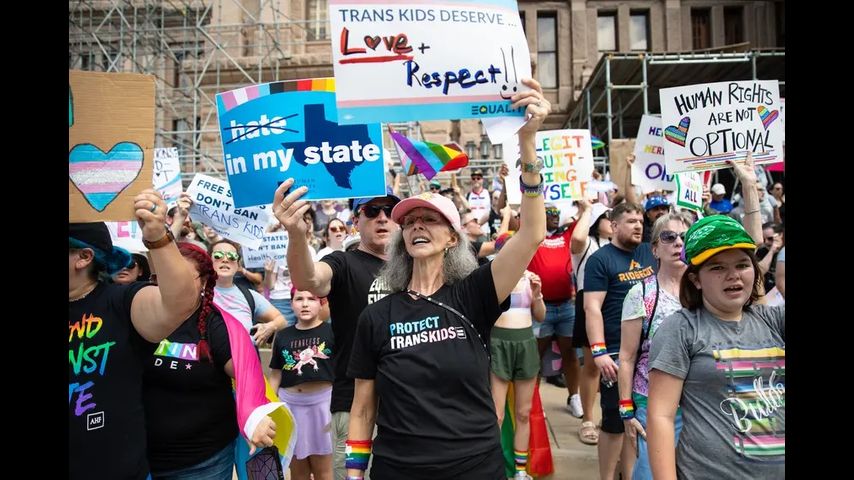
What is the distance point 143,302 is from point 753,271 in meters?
2.23

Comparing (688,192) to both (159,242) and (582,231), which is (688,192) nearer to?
(582,231)

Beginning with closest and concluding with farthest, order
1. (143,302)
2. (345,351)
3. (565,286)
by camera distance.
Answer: (143,302)
(345,351)
(565,286)

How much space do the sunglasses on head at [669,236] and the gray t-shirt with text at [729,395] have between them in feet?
3.32

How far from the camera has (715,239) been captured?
87.3 inches

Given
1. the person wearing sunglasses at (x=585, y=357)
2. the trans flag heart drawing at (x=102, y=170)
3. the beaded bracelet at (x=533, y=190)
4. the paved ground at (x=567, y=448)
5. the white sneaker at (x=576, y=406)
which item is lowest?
the paved ground at (x=567, y=448)

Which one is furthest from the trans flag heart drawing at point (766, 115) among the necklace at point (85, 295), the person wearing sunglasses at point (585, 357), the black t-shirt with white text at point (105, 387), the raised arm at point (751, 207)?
the necklace at point (85, 295)

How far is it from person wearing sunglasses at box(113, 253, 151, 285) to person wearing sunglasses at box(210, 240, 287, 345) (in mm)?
474

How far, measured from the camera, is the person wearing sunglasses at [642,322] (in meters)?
3.14

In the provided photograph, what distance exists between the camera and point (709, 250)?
2223 millimetres

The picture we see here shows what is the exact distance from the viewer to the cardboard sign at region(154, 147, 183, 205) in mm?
6871

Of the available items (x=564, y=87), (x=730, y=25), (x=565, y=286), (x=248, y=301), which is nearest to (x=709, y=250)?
(x=248, y=301)

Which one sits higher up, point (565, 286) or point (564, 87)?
point (564, 87)

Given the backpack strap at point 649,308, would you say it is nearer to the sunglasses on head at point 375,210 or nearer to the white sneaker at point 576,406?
the sunglasses on head at point 375,210

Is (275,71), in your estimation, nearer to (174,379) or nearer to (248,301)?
(248,301)
